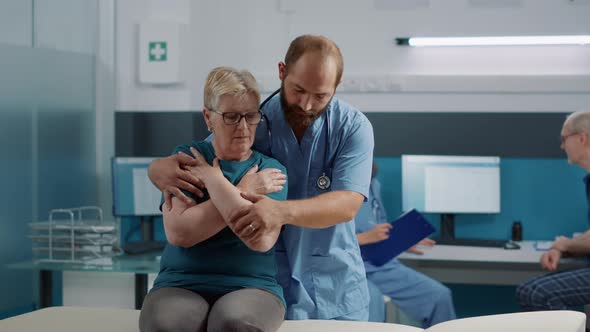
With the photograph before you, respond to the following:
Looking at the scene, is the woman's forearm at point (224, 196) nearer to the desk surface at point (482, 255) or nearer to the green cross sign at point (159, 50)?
the desk surface at point (482, 255)

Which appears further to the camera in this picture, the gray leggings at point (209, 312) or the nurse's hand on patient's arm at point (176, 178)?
the nurse's hand on patient's arm at point (176, 178)

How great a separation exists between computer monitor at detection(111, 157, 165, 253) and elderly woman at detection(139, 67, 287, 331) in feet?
7.52

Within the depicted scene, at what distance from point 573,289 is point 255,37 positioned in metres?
2.30

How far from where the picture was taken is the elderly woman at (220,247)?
1.91m

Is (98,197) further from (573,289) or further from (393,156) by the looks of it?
(573,289)

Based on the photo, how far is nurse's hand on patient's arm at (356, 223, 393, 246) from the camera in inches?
150

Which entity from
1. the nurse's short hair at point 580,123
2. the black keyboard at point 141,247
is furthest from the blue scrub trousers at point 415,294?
the black keyboard at point 141,247

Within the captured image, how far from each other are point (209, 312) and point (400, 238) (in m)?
1.94

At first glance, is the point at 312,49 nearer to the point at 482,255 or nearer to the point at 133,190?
the point at 482,255

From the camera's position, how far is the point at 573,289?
3783 millimetres

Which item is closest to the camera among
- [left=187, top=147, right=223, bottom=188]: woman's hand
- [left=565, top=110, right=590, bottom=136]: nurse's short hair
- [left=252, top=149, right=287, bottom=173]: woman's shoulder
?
[left=187, top=147, right=223, bottom=188]: woman's hand

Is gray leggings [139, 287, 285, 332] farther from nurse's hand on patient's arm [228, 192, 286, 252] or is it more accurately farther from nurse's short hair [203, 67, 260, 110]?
nurse's short hair [203, 67, 260, 110]

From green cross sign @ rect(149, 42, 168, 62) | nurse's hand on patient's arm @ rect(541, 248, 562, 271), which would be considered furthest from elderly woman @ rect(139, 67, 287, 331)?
green cross sign @ rect(149, 42, 168, 62)

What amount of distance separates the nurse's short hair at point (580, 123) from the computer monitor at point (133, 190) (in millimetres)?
2115
